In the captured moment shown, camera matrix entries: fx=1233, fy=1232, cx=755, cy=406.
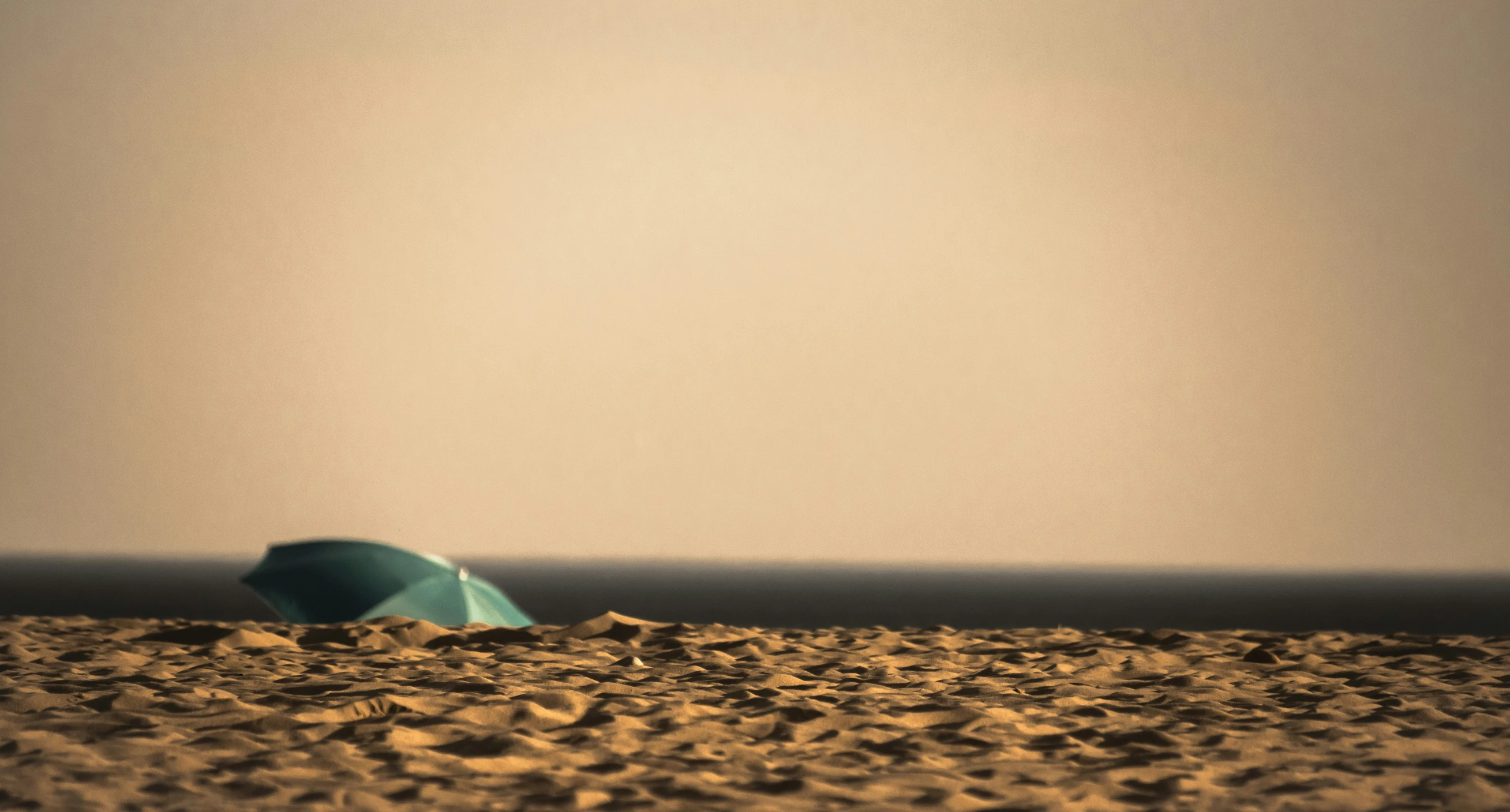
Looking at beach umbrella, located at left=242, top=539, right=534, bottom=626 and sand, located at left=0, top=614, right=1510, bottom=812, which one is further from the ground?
beach umbrella, located at left=242, top=539, right=534, bottom=626

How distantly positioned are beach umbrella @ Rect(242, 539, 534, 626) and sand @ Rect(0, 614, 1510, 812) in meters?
1.26

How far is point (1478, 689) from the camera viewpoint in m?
6.47

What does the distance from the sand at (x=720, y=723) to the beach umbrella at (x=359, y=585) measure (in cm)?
126

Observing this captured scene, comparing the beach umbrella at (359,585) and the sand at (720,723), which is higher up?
the beach umbrella at (359,585)

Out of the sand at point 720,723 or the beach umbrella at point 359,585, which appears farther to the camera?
the beach umbrella at point 359,585

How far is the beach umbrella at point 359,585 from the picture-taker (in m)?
9.39

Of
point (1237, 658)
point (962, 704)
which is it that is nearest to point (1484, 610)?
point (1237, 658)

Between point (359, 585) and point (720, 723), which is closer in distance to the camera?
point (720, 723)

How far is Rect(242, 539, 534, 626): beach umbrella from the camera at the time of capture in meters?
9.39

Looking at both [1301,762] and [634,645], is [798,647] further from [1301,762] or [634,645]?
[1301,762]

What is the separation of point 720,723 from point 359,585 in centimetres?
514

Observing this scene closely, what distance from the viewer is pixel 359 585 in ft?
31.1

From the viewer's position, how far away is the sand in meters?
4.15

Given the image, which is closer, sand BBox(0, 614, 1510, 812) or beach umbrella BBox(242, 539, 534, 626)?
sand BBox(0, 614, 1510, 812)
